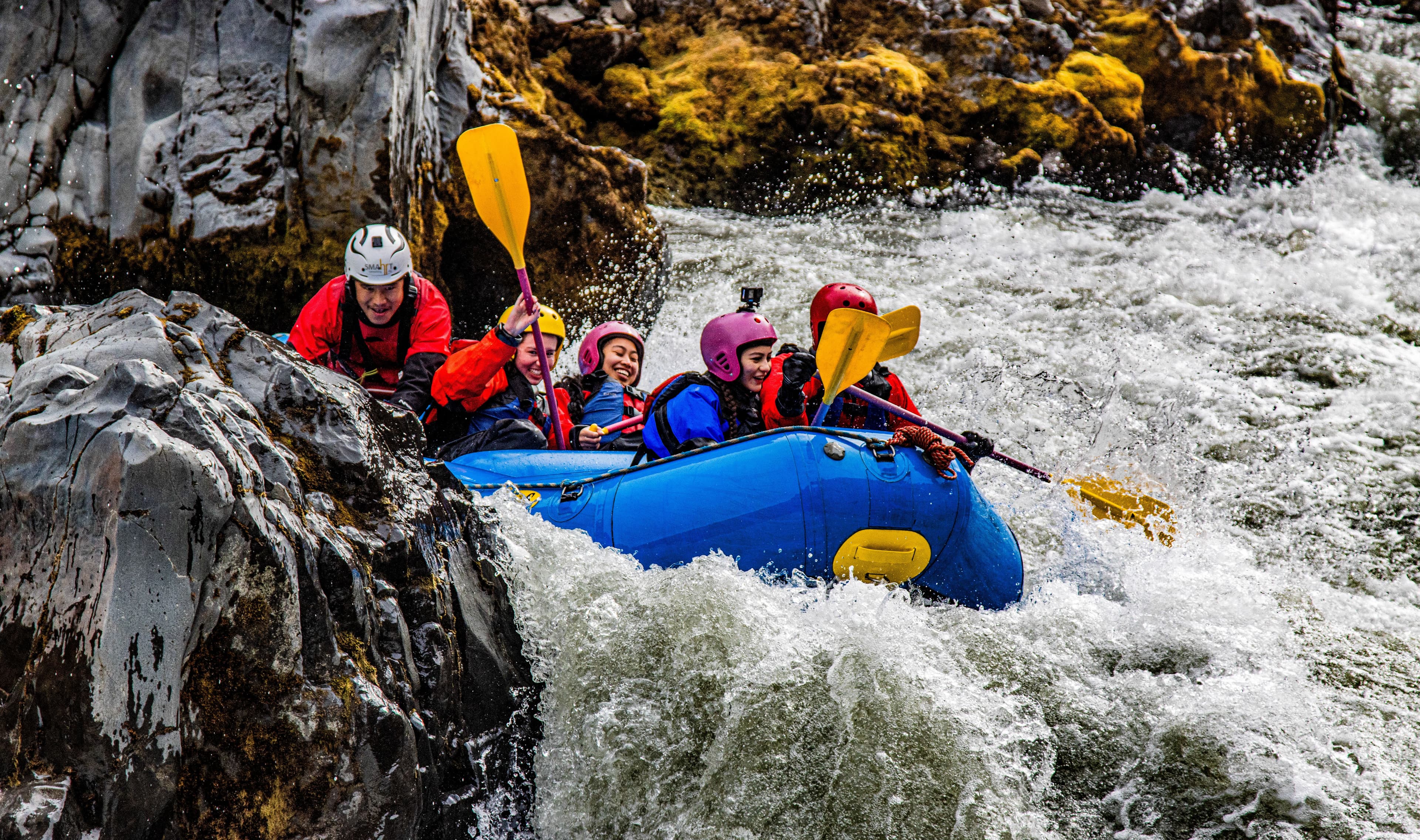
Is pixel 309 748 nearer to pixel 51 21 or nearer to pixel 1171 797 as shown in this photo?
pixel 1171 797

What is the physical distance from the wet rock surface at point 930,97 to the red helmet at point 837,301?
16.7 ft

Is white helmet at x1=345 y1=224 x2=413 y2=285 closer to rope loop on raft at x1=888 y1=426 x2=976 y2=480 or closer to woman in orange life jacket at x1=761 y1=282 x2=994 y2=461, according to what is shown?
woman in orange life jacket at x1=761 y1=282 x2=994 y2=461

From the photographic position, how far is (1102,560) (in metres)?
4.65

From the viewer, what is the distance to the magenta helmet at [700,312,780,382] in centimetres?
458

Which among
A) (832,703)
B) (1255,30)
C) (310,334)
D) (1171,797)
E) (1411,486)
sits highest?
(1255,30)

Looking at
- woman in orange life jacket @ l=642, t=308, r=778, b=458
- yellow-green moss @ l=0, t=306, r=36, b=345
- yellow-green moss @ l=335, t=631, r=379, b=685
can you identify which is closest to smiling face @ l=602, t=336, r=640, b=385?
woman in orange life jacket @ l=642, t=308, r=778, b=458

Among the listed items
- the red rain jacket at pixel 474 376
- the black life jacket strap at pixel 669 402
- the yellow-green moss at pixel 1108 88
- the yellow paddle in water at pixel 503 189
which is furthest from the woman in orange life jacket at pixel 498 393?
the yellow-green moss at pixel 1108 88

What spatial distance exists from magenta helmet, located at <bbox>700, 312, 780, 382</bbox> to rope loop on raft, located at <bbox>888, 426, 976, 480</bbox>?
2.97 feet

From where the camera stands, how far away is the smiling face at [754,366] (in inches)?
182

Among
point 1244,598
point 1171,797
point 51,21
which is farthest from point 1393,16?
point 51,21

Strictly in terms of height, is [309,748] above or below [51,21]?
below

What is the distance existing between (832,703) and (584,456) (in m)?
1.82

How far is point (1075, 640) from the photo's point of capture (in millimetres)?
4051

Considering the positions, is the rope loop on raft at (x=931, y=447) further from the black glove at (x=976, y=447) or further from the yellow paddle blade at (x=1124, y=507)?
the yellow paddle blade at (x=1124, y=507)
